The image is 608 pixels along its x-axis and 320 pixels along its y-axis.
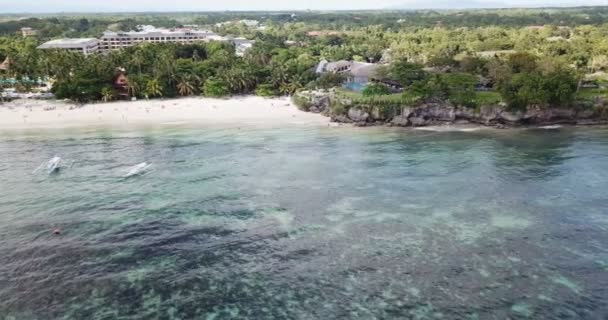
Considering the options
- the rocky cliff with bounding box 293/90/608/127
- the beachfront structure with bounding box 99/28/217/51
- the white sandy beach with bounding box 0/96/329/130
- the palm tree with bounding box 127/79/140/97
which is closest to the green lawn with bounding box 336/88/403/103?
the rocky cliff with bounding box 293/90/608/127

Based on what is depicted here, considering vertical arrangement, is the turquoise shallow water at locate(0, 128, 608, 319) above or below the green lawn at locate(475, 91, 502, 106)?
below

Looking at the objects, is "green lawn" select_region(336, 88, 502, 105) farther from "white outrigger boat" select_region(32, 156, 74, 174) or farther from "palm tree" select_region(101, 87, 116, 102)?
"white outrigger boat" select_region(32, 156, 74, 174)

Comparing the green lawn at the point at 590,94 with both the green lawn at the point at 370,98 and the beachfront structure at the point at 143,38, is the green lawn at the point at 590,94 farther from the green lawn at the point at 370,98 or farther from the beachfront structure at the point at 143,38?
the beachfront structure at the point at 143,38

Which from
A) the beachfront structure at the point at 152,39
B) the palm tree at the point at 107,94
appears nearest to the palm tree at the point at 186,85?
the palm tree at the point at 107,94

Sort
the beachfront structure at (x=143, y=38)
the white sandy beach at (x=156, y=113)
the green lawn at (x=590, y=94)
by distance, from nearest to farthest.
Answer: the green lawn at (x=590, y=94) < the white sandy beach at (x=156, y=113) < the beachfront structure at (x=143, y=38)

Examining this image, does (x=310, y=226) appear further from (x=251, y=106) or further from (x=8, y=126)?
(x=8, y=126)
